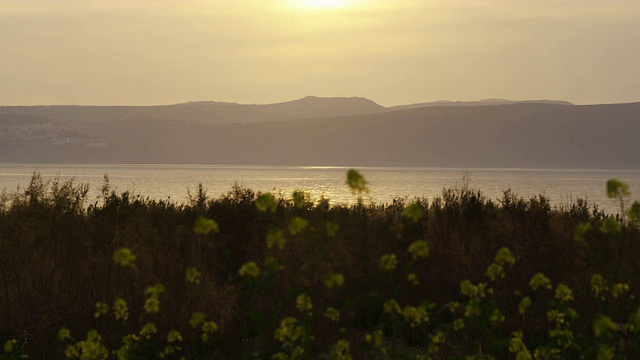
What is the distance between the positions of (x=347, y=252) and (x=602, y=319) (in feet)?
16.4

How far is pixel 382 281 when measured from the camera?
382 inches

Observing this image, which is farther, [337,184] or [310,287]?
[337,184]

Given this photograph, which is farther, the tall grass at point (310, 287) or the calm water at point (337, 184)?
the calm water at point (337, 184)

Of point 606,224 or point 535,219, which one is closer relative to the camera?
point 606,224

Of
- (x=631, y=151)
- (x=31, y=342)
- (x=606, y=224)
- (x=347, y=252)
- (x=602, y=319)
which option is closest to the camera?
(x=602, y=319)

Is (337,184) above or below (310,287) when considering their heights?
below

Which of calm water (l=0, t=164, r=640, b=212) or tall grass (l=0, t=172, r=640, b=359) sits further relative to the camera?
calm water (l=0, t=164, r=640, b=212)

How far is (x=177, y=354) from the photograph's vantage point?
7547mm

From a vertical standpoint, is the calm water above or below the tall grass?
below

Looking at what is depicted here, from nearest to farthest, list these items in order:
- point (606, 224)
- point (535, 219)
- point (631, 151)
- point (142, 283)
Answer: point (606, 224)
point (142, 283)
point (535, 219)
point (631, 151)

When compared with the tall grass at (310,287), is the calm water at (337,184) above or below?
below

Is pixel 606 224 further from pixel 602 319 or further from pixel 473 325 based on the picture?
pixel 473 325

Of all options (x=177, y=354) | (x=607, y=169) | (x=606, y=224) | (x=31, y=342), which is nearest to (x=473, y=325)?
(x=606, y=224)

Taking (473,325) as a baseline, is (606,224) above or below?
above
